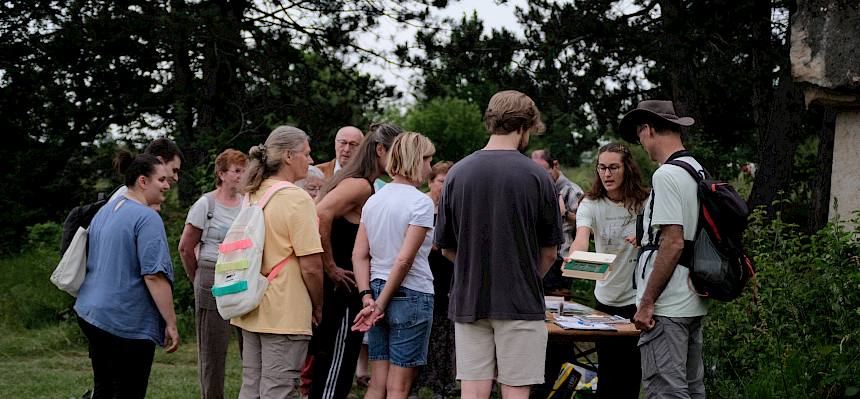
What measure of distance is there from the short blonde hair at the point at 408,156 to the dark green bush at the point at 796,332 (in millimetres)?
2341

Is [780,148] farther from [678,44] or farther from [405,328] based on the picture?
[405,328]

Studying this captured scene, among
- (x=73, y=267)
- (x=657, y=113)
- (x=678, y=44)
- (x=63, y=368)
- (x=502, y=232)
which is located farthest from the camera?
(x=678, y=44)

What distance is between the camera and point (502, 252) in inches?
160

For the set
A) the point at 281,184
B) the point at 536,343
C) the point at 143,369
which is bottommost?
the point at 143,369

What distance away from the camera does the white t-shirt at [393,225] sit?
4879 millimetres

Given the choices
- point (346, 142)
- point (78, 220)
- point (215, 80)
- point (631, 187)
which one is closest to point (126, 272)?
point (78, 220)

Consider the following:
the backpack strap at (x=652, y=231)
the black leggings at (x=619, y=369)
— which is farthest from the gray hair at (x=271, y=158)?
the black leggings at (x=619, y=369)

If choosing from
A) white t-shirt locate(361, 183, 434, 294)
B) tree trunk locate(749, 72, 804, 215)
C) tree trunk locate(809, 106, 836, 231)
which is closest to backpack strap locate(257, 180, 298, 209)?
A: white t-shirt locate(361, 183, 434, 294)

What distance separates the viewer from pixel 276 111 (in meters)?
14.6

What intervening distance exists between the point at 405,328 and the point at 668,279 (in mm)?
1449

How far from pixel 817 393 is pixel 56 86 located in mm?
13294

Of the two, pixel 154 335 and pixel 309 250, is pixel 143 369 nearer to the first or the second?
pixel 154 335

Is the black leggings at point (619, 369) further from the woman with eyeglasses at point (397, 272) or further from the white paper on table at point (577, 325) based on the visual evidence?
the woman with eyeglasses at point (397, 272)

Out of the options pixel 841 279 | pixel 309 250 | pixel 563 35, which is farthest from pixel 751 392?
pixel 563 35
